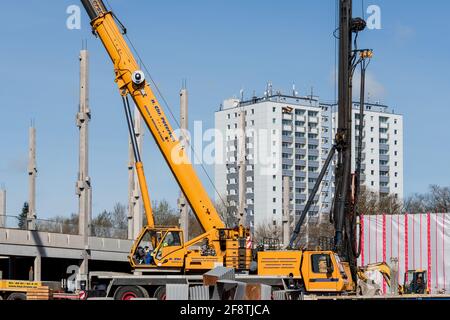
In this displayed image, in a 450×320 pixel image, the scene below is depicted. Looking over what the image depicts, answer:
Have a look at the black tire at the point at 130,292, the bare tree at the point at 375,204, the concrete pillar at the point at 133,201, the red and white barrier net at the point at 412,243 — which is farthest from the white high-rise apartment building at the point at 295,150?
the black tire at the point at 130,292

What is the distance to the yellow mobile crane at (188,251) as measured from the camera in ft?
95.3

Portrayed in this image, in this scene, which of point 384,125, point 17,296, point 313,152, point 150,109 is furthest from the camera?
point 384,125

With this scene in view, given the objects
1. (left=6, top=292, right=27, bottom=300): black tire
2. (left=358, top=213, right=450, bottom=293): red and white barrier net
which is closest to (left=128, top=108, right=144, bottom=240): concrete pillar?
(left=358, top=213, right=450, bottom=293): red and white barrier net

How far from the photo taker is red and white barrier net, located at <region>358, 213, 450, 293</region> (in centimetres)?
4312

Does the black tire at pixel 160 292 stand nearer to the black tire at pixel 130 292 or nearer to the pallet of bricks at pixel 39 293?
the black tire at pixel 130 292

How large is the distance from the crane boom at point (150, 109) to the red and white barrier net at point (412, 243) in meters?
15.6

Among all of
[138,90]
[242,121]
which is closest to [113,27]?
[138,90]

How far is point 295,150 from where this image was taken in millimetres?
165500

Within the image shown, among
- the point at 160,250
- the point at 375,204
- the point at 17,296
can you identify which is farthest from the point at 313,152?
the point at 160,250

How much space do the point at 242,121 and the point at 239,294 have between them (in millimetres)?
39924

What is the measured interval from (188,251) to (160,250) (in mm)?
946

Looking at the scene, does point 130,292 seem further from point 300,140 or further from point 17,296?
point 300,140

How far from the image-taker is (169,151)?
31500 millimetres
